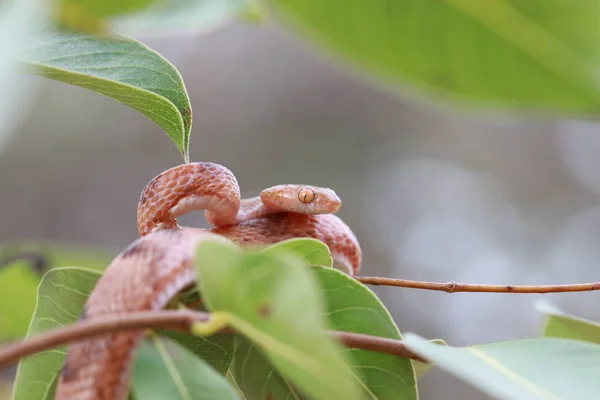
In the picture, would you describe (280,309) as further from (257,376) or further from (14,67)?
(257,376)

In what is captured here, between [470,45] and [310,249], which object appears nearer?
[470,45]

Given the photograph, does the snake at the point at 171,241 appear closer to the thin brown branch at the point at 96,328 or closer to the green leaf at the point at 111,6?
the thin brown branch at the point at 96,328

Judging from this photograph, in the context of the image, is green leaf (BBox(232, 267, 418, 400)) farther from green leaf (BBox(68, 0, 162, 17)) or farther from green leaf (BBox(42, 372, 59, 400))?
green leaf (BBox(68, 0, 162, 17))

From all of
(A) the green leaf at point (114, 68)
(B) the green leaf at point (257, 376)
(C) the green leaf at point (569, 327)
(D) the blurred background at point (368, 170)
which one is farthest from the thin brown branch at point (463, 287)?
(D) the blurred background at point (368, 170)

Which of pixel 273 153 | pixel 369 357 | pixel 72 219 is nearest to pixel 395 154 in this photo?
pixel 273 153

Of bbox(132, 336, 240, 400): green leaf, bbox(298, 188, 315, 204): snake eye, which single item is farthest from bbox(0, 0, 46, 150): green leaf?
bbox(298, 188, 315, 204): snake eye

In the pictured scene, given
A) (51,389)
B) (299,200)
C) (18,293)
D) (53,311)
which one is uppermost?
(299,200)

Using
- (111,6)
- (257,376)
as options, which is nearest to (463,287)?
(257,376)
